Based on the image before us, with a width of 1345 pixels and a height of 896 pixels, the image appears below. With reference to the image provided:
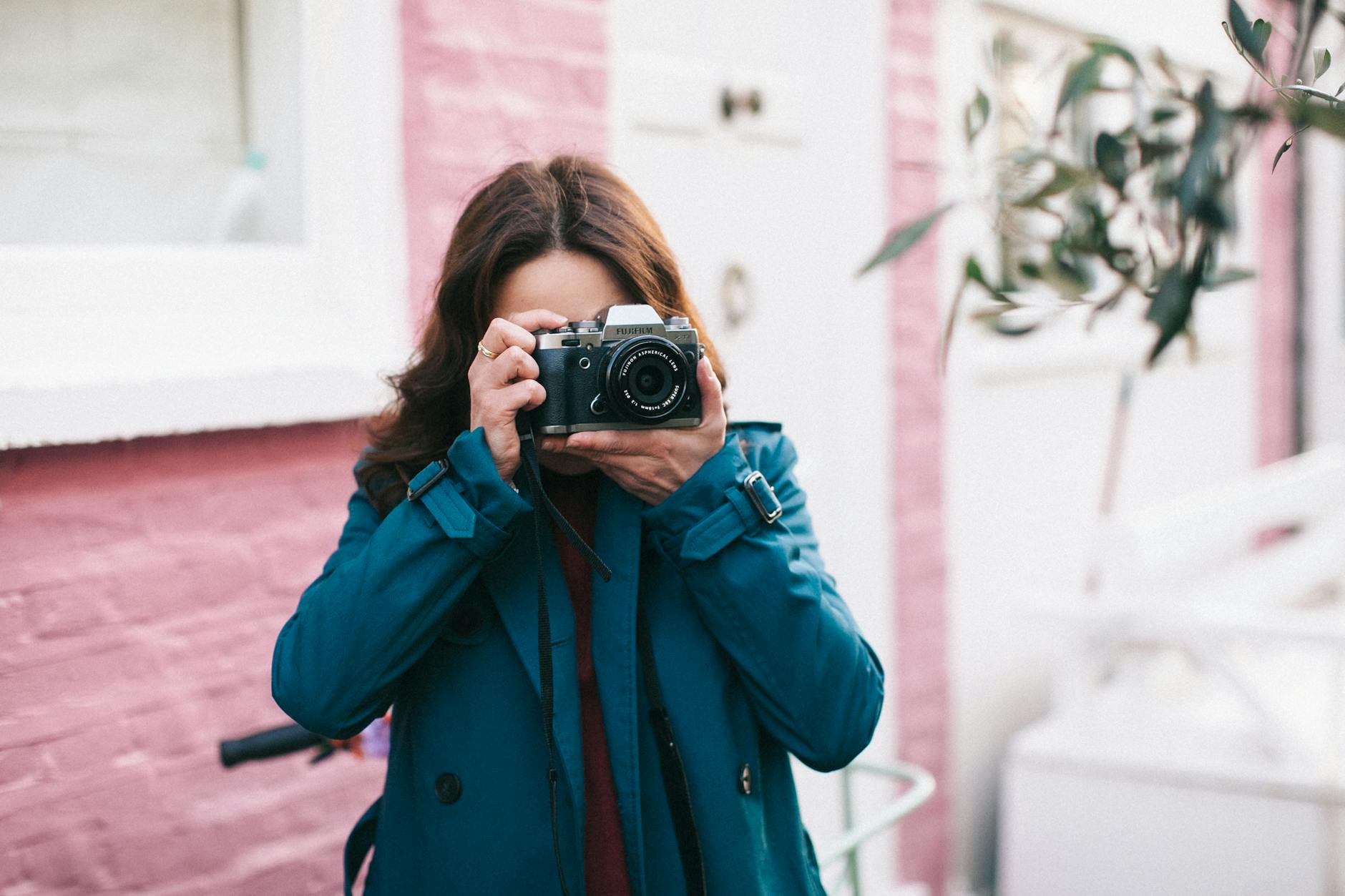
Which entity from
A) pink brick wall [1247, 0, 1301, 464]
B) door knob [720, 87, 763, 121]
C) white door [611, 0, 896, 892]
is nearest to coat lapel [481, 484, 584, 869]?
white door [611, 0, 896, 892]

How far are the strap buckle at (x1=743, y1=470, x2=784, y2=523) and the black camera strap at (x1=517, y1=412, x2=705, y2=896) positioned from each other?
160 mm

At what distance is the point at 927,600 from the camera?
12.1ft

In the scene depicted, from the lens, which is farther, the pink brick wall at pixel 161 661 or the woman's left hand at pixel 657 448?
the pink brick wall at pixel 161 661

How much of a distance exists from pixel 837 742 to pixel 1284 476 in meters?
3.64

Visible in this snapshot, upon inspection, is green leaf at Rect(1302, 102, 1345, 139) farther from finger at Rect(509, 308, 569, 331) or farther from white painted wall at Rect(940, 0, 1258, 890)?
white painted wall at Rect(940, 0, 1258, 890)

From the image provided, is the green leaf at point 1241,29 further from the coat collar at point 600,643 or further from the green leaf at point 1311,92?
the coat collar at point 600,643

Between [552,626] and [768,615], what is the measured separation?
0.22m

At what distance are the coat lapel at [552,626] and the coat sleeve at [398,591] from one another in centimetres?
5

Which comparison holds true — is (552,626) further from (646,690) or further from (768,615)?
(768,615)

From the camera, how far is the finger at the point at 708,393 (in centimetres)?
135

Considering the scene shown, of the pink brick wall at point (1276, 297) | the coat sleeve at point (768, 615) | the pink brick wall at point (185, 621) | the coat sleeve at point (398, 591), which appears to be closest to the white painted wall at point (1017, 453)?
the pink brick wall at point (1276, 297)

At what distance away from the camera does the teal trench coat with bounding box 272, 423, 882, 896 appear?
131cm

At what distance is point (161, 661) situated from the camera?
2035 mm

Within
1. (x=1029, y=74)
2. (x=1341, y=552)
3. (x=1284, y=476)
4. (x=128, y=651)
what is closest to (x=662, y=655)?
(x=128, y=651)
